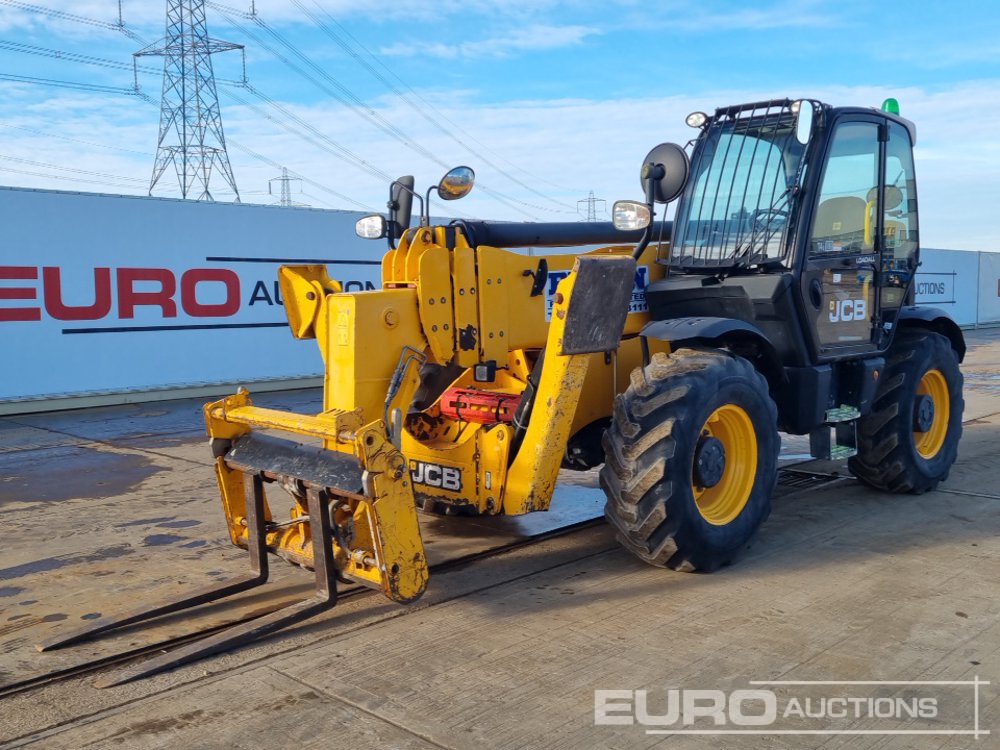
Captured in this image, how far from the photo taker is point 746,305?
5.51m

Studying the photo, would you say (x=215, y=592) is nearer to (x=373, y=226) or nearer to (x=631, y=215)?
(x=373, y=226)

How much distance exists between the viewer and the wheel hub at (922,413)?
21.2 ft

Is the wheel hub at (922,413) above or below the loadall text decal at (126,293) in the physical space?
below

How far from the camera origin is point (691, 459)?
4594 millimetres

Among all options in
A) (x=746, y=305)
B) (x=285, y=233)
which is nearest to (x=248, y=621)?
(x=746, y=305)

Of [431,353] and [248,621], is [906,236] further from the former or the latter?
[248,621]

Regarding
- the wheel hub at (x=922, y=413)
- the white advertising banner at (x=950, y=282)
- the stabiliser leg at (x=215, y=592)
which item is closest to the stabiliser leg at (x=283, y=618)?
the stabiliser leg at (x=215, y=592)

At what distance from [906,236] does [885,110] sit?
85cm

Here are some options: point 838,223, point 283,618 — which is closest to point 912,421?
point 838,223

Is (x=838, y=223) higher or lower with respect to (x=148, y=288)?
higher

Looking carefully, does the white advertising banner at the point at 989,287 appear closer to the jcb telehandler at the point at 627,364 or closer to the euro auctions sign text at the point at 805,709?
the jcb telehandler at the point at 627,364

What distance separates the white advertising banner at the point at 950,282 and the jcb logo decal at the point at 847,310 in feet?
59.9

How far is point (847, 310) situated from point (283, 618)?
391 centimetres

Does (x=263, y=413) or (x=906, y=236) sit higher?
(x=906, y=236)
